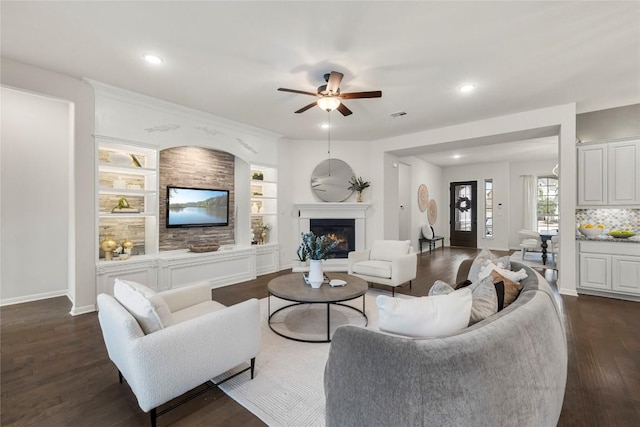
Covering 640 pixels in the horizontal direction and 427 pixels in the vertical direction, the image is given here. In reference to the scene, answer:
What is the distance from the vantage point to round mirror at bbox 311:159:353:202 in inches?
248

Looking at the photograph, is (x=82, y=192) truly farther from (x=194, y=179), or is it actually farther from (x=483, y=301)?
(x=483, y=301)

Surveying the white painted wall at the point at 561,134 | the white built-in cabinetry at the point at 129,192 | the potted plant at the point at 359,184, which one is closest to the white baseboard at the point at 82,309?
the white built-in cabinetry at the point at 129,192

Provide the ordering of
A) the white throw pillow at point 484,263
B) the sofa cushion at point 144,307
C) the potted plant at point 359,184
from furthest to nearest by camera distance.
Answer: the potted plant at point 359,184
the white throw pillow at point 484,263
the sofa cushion at point 144,307

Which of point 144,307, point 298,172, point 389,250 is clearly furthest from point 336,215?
point 144,307

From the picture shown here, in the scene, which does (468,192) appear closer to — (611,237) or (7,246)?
(611,237)

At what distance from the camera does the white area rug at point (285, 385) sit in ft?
5.94

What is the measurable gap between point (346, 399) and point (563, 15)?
3188 mm

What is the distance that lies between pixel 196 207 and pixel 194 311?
287 cm

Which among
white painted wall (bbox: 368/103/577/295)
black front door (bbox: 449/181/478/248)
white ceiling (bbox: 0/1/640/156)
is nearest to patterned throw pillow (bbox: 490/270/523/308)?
white ceiling (bbox: 0/1/640/156)

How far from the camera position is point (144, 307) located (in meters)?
1.76

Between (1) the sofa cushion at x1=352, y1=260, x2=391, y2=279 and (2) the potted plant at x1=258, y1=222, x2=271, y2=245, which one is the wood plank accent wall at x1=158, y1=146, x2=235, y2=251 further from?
(1) the sofa cushion at x1=352, y1=260, x2=391, y2=279

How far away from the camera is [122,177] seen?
4.18 m

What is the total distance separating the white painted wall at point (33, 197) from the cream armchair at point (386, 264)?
14.4 feet

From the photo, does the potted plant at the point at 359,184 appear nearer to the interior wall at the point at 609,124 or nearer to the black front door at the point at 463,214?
the interior wall at the point at 609,124
